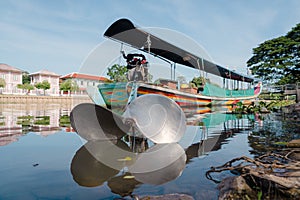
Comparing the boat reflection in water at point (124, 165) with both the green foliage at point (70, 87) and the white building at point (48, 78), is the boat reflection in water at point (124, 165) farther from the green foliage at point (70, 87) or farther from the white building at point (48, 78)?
the white building at point (48, 78)

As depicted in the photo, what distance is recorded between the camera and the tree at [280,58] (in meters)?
29.9

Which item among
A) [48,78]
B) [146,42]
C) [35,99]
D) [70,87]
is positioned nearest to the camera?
[146,42]

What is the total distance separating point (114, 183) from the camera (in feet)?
7.09

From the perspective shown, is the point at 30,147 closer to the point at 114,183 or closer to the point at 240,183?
the point at 114,183

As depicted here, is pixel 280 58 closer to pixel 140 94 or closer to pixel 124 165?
pixel 140 94

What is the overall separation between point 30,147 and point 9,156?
63cm

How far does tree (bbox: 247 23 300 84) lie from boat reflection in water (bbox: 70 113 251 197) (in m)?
31.9

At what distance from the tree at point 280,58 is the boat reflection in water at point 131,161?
105ft

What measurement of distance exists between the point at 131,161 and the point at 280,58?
35.5m

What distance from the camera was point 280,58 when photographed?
102ft

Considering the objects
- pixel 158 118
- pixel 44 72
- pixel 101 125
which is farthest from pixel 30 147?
pixel 44 72

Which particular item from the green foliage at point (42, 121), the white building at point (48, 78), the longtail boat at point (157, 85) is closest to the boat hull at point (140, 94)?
the longtail boat at point (157, 85)

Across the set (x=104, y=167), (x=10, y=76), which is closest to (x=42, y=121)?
(x=104, y=167)

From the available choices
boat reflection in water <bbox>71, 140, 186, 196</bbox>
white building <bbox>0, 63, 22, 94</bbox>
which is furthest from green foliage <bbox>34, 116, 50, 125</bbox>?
white building <bbox>0, 63, 22, 94</bbox>
